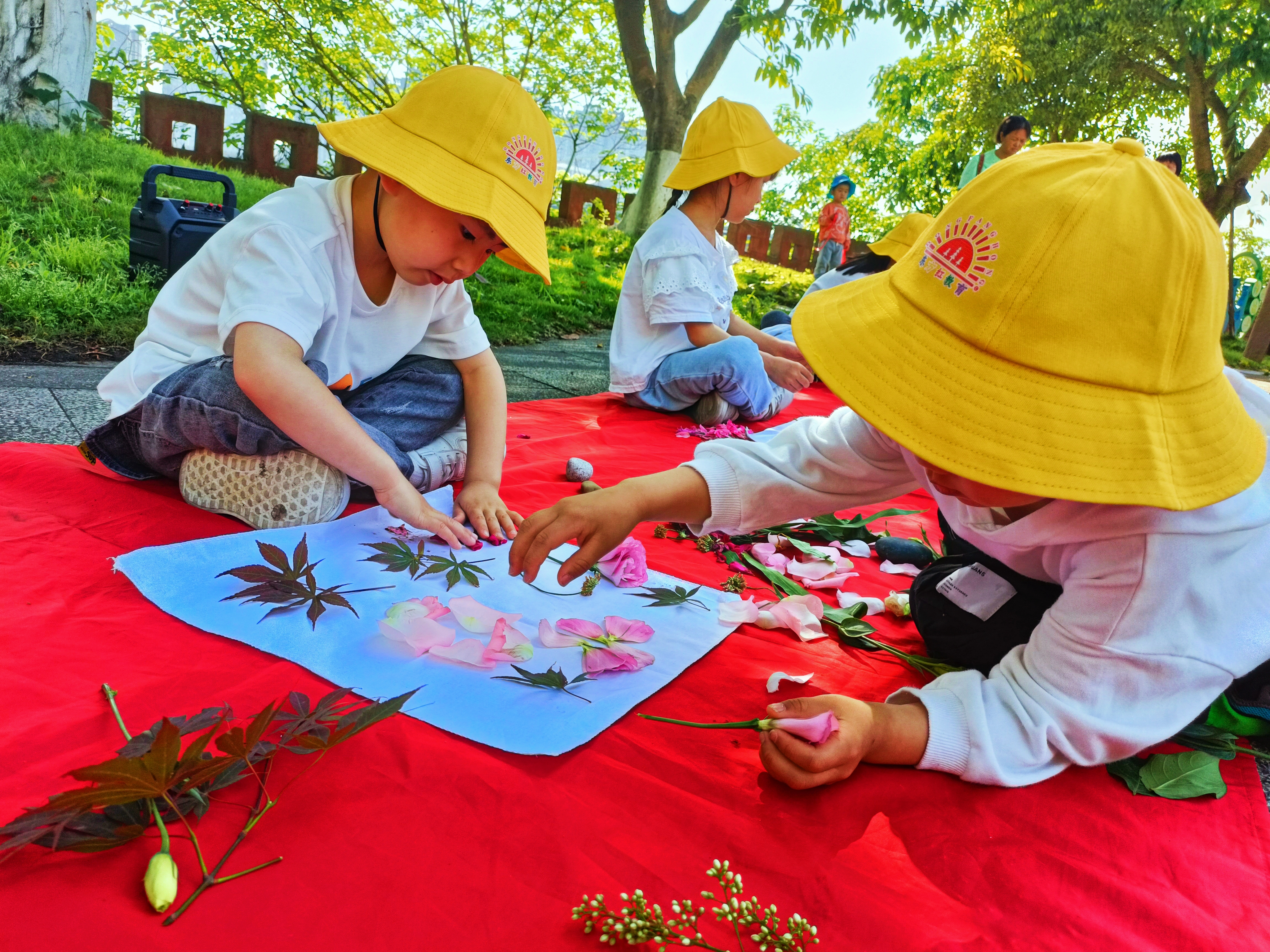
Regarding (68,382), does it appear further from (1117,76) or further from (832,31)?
(1117,76)

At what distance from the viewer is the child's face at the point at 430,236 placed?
153 cm

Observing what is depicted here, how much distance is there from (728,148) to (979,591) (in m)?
2.26

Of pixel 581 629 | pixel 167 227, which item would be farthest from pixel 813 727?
pixel 167 227

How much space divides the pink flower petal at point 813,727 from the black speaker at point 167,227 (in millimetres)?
3376

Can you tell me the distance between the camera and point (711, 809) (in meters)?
1.01

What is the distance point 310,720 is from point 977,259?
2.85 feet

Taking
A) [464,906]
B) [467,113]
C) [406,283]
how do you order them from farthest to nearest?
1. [406,283]
2. [467,113]
3. [464,906]

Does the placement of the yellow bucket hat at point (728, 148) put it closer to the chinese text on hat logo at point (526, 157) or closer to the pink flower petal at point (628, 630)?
the chinese text on hat logo at point (526, 157)

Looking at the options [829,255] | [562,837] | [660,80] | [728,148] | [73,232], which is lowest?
[562,837]

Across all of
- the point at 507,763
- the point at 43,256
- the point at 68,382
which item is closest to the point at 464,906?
the point at 507,763

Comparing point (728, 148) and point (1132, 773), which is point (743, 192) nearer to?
point (728, 148)

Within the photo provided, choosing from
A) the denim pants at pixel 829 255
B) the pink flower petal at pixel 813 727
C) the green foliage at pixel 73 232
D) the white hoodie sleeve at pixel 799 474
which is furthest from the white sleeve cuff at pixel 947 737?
the denim pants at pixel 829 255

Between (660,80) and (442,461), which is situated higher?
(660,80)

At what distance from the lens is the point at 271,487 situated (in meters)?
1.60
